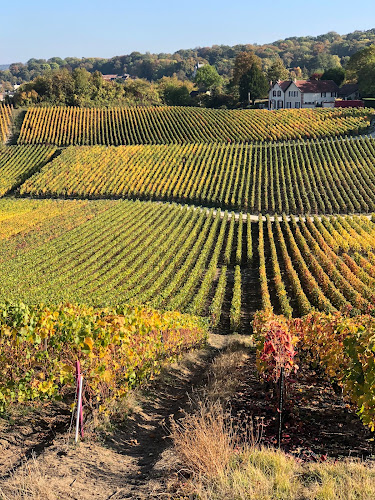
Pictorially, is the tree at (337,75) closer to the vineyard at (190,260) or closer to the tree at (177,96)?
the tree at (177,96)

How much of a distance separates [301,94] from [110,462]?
308 ft

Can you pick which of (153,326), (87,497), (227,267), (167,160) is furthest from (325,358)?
(167,160)

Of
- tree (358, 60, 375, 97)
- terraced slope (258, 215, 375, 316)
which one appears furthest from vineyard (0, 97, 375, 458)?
tree (358, 60, 375, 97)

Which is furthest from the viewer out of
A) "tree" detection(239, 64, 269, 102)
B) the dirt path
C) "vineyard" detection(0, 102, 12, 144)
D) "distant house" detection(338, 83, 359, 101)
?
"distant house" detection(338, 83, 359, 101)

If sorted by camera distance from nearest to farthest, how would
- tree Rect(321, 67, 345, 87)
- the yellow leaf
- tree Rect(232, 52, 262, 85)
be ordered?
1. the yellow leaf
2. tree Rect(232, 52, 262, 85)
3. tree Rect(321, 67, 345, 87)

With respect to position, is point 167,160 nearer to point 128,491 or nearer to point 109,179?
point 109,179

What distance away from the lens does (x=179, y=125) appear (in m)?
74.9

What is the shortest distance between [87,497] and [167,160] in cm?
5515

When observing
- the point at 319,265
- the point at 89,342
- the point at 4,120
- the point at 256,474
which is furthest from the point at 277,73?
the point at 256,474

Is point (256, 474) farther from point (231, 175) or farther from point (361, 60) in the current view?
point (361, 60)

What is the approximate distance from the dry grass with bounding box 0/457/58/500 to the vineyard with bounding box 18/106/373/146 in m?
63.4

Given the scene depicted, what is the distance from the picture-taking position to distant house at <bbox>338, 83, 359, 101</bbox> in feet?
300

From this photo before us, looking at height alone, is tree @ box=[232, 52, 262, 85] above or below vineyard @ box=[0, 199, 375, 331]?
above

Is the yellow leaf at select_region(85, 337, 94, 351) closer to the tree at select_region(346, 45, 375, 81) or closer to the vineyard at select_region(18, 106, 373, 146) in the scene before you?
the vineyard at select_region(18, 106, 373, 146)
